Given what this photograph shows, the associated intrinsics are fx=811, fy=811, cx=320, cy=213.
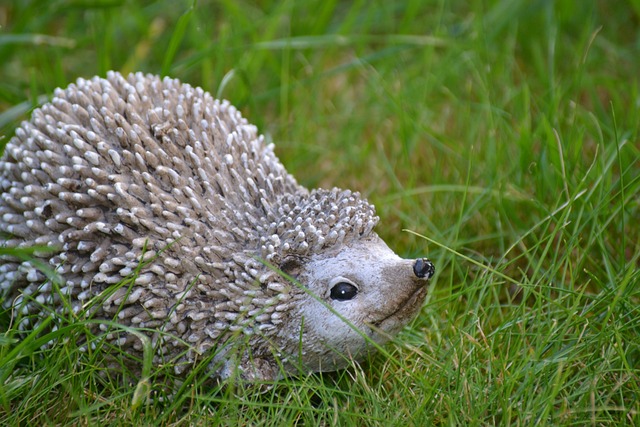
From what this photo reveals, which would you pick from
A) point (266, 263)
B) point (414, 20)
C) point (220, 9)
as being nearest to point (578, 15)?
point (414, 20)

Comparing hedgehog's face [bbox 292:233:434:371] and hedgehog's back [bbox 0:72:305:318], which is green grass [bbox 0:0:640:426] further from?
hedgehog's back [bbox 0:72:305:318]

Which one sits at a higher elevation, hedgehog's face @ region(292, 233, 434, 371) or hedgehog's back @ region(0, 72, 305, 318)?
hedgehog's back @ region(0, 72, 305, 318)

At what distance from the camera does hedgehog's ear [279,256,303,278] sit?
346 centimetres

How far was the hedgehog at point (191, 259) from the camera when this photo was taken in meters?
3.41

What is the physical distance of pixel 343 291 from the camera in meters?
3.41

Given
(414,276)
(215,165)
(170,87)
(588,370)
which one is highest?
(170,87)

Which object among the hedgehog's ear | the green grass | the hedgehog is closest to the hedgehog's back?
the hedgehog

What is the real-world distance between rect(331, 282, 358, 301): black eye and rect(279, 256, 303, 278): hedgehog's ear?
0.18 metres

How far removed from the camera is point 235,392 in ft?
11.4

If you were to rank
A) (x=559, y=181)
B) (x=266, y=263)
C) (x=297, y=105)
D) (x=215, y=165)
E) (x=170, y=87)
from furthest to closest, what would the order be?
(x=297, y=105) → (x=559, y=181) → (x=170, y=87) → (x=215, y=165) → (x=266, y=263)

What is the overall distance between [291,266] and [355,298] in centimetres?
31

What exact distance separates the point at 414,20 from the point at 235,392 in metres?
4.01

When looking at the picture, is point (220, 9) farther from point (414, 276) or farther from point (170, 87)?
point (414, 276)

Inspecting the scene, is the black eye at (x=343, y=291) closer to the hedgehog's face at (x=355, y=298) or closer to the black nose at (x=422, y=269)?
the hedgehog's face at (x=355, y=298)
